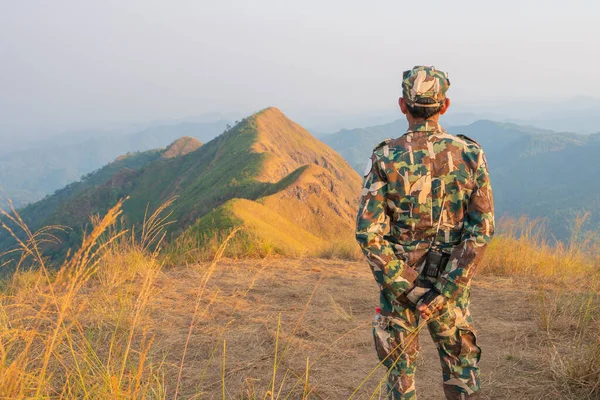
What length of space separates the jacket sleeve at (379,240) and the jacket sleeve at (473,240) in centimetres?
18

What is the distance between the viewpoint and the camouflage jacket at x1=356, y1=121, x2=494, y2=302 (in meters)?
1.95

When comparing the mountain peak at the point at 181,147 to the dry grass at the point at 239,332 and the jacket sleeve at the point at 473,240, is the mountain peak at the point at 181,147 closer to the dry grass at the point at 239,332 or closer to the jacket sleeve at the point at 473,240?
the dry grass at the point at 239,332

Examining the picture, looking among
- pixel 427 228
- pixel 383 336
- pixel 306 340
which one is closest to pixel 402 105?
pixel 427 228

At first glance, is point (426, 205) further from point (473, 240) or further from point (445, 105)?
point (445, 105)

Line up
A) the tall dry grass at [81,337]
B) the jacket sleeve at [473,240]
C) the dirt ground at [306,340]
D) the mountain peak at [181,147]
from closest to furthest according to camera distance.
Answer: the tall dry grass at [81,337], the jacket sleeve at [473,240], the dirt ground at [306,340], the mountain peak at [181,147]

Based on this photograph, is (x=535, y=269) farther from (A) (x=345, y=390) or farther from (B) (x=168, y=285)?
(B) (x=168, y=285)

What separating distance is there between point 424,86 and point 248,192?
29.7 meters

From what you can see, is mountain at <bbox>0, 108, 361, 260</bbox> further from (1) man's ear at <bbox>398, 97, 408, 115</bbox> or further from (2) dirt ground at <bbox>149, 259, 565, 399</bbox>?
(1) man's ear at <bbox>398, 97, 408, 115</bbox>

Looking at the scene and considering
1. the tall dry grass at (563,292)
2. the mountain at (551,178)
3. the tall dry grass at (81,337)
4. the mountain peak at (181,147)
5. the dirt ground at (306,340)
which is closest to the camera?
the tall dry grass at (81,337)

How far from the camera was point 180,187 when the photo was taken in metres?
51.1

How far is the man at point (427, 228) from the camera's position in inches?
77.2

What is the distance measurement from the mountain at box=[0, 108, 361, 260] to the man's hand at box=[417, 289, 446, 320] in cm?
661

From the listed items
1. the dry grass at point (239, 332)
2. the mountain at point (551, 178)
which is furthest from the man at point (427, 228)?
the mountain at point (551, 178)

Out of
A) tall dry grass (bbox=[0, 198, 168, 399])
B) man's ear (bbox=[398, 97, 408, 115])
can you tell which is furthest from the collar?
tall dry grass (bbox=[0, 198, 168, 399])
